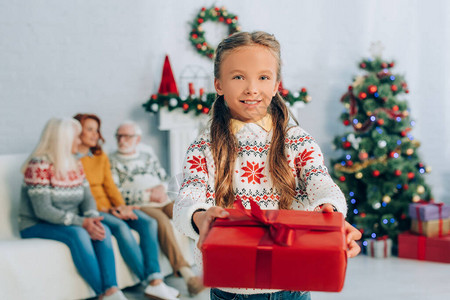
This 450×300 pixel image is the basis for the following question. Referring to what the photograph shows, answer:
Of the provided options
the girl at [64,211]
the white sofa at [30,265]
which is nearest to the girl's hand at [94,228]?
the girl at [64,211]

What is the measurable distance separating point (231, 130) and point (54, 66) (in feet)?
12.3

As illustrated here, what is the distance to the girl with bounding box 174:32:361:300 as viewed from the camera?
1.30 meters

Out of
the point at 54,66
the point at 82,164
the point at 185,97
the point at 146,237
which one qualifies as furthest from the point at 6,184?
the point at 185,97

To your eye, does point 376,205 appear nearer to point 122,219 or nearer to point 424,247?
point 424,247

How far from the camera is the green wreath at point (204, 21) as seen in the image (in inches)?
207

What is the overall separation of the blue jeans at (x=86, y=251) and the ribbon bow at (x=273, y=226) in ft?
8.00

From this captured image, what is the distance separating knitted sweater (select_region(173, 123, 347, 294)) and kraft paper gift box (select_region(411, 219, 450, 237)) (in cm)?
348

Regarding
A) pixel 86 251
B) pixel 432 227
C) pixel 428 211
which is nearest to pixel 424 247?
pixel 432 227

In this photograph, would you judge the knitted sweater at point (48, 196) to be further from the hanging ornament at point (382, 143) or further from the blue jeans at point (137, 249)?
the hanging ornament at point (382, 143)

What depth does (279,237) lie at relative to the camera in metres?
1.03

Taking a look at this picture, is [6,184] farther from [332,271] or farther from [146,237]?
[332,271]

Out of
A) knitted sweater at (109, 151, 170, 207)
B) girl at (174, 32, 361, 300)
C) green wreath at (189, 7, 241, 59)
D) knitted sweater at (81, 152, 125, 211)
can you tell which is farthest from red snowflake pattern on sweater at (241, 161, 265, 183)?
green wreath at (189, 7, 241, 59)

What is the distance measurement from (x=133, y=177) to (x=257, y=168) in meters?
2.90

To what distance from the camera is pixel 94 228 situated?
3459 mm
